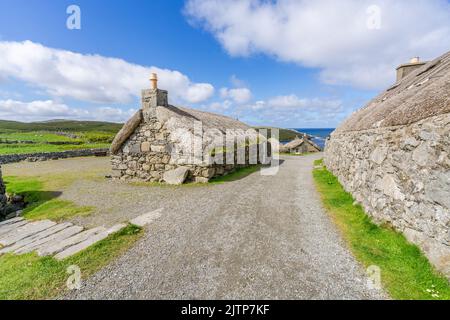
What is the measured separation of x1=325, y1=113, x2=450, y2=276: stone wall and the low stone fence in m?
28.3

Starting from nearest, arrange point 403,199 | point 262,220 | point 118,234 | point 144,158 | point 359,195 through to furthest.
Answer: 1. point 403,199
2. point 118,234
3. point 262,220
4. point 359,195
5. point 144,158

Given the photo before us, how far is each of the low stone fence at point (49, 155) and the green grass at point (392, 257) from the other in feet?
90.6

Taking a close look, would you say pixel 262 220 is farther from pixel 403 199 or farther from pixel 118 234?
pixel 118 234

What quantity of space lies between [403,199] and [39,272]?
736cm

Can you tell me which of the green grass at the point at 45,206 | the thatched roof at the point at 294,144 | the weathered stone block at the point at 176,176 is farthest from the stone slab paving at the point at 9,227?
the thatched roof at the point at 294,144

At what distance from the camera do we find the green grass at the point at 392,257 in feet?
10.4

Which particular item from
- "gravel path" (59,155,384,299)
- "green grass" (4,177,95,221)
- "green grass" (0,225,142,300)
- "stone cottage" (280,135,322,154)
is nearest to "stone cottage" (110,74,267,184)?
"gravel path" (59,155,384,299)

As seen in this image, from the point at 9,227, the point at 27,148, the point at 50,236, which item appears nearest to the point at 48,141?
the point at 27,148

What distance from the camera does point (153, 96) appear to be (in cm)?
1109

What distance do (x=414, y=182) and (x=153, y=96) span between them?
11.1m

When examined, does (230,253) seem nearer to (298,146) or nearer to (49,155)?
(49,155)

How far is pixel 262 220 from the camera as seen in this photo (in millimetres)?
5801
